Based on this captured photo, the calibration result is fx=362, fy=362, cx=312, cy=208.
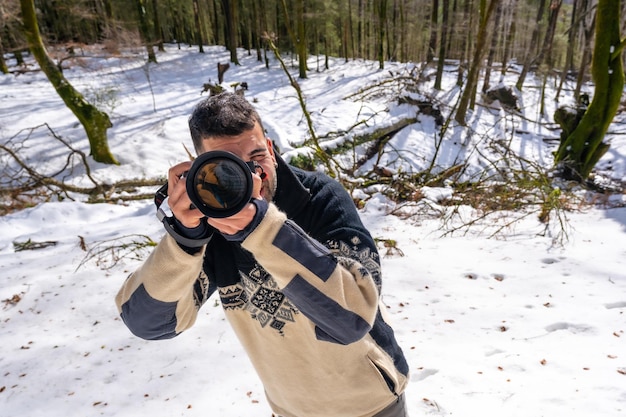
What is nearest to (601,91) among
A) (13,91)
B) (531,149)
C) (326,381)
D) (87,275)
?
(531,149)

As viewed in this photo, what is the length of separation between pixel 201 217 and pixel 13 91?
642 inches

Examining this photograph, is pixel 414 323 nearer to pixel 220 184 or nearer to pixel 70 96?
pixel 220 184

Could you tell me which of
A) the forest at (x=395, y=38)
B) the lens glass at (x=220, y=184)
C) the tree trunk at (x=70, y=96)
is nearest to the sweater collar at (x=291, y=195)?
the lens glass at (x=220, y=184)

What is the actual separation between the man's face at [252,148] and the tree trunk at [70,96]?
8612 millimetres

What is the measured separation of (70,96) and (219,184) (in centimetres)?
907

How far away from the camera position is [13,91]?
12742 mm

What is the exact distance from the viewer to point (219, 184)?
29.0 inches

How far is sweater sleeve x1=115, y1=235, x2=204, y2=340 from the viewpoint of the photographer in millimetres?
858

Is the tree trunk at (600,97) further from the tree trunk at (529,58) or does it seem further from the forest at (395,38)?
the tree trunk at (529,58)

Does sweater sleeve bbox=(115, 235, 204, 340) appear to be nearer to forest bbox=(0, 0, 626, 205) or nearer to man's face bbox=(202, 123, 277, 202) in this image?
man's face bbox=(202, 123, 277, 202)

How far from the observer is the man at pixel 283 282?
792 millimetres

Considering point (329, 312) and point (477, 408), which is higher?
point (329, 312)

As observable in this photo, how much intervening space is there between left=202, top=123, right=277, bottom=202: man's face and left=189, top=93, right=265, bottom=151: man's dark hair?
0.01 metres

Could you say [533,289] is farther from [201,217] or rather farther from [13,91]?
[13,91]
